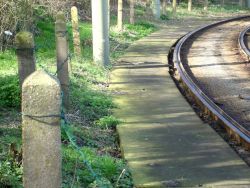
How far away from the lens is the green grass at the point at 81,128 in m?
4.99

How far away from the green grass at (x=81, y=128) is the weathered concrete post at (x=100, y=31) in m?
0.29

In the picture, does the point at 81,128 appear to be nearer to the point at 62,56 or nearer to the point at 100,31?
the point at 62,56

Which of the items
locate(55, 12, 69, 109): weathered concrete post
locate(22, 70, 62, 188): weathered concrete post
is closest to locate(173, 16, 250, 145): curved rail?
locate(55, 12, 69, 109): weathered concrete post

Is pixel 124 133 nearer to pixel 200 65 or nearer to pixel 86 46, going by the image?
pixel 200 65

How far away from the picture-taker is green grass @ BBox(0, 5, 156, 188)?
16.4 feet

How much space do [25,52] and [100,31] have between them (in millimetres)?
6520

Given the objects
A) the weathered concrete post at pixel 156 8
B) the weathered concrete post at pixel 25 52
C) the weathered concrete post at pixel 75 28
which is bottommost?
the weathered concrete post at pixel 156 8

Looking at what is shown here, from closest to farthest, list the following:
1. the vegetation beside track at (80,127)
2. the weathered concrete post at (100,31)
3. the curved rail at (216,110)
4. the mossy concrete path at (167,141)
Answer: the vegetation beside track at (80,127) → the mossy concrete path at (167,141) → the curved rail at (216,110) → the weathered concrete post at (100,31)

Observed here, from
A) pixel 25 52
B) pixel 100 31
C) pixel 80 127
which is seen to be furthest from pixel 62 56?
pixel 100 31

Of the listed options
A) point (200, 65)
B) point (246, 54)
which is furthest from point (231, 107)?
point (246, 54)

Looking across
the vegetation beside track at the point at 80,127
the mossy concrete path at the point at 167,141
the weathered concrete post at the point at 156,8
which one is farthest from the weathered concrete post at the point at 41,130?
the weathered concrete post at the point at 156,8

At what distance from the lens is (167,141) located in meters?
6.52

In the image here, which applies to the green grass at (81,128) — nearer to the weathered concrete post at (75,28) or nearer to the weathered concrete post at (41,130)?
the weathered concrete post at (75,28)

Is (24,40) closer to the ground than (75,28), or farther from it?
farther from it
